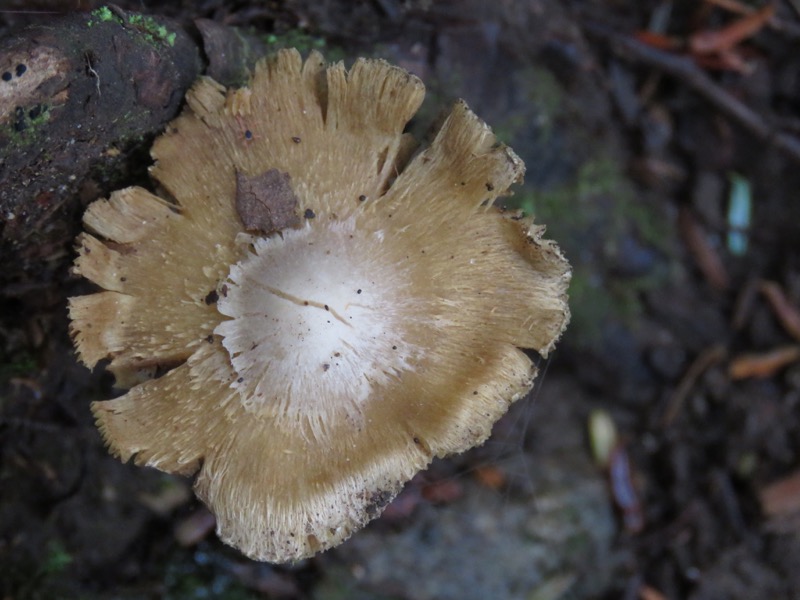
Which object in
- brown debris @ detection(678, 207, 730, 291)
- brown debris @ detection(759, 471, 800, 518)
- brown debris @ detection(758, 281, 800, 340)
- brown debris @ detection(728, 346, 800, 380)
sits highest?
brown debris @ detection(678, 207, 730, 291)

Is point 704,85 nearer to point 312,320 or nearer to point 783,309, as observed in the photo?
point 783,309

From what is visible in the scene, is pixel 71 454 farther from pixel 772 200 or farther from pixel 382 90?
pixel 772 200

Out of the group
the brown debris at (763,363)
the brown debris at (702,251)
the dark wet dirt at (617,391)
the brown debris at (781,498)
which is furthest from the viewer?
the brown debris at (702,251)

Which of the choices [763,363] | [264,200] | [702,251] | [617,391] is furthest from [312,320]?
[763,363]

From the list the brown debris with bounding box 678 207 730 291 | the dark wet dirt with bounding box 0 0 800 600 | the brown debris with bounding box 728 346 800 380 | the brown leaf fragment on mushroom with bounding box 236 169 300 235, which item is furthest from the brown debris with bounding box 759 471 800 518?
the brown leaf fragment on mushroom with bounding box 236 169 300 235

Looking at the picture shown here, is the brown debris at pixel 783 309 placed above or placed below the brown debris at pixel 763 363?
above

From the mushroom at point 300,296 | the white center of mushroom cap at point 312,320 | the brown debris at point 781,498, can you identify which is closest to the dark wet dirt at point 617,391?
the brown debris at point 781,498

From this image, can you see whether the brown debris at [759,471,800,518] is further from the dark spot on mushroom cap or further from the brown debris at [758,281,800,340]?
the dark spot on mushroom cap

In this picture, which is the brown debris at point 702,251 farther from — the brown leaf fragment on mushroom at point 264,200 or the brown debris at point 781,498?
the brown leaf fragment on mushroom at point 264,200
